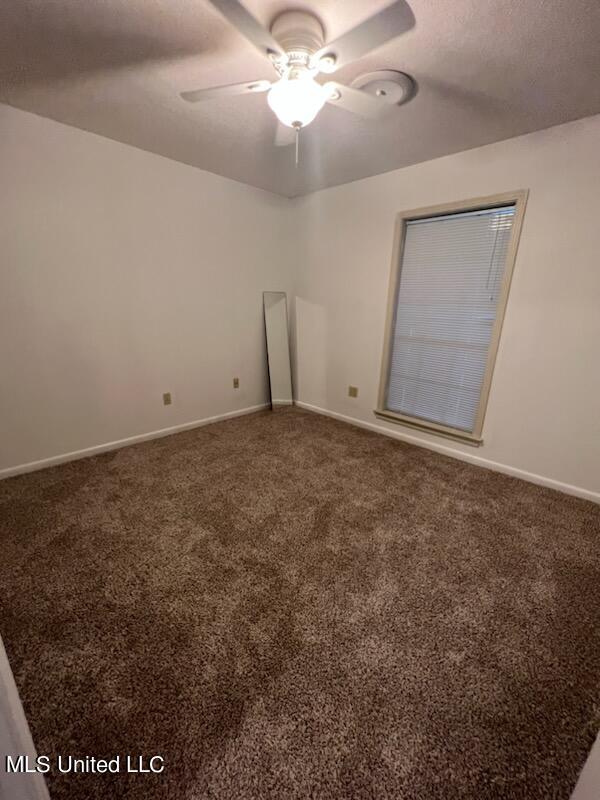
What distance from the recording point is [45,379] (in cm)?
228

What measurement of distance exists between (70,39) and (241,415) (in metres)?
2.77

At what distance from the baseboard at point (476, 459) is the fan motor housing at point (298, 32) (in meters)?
2.58

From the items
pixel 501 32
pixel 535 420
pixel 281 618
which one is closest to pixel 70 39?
pixel 501 32

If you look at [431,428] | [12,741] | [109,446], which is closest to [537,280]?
[431,428]

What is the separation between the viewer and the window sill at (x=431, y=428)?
2562 millimetres

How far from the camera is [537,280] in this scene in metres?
2.11

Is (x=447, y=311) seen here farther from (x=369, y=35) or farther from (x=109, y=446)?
(x=109, y=446)

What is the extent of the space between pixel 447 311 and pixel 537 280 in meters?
0.61

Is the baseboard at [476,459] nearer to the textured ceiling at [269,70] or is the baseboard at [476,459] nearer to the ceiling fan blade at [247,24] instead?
the textured ceiling at [269,70]

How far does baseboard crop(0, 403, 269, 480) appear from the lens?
229 cm

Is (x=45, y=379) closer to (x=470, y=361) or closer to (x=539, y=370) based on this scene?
(x=470, y=361)

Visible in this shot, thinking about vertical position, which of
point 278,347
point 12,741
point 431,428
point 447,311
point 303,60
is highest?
point 303,60

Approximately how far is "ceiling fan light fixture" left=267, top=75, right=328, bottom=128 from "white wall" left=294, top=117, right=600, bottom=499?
48.4 inches

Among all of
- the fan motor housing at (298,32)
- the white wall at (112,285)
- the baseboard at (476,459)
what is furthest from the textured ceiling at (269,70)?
the baseboard at (476,459)
